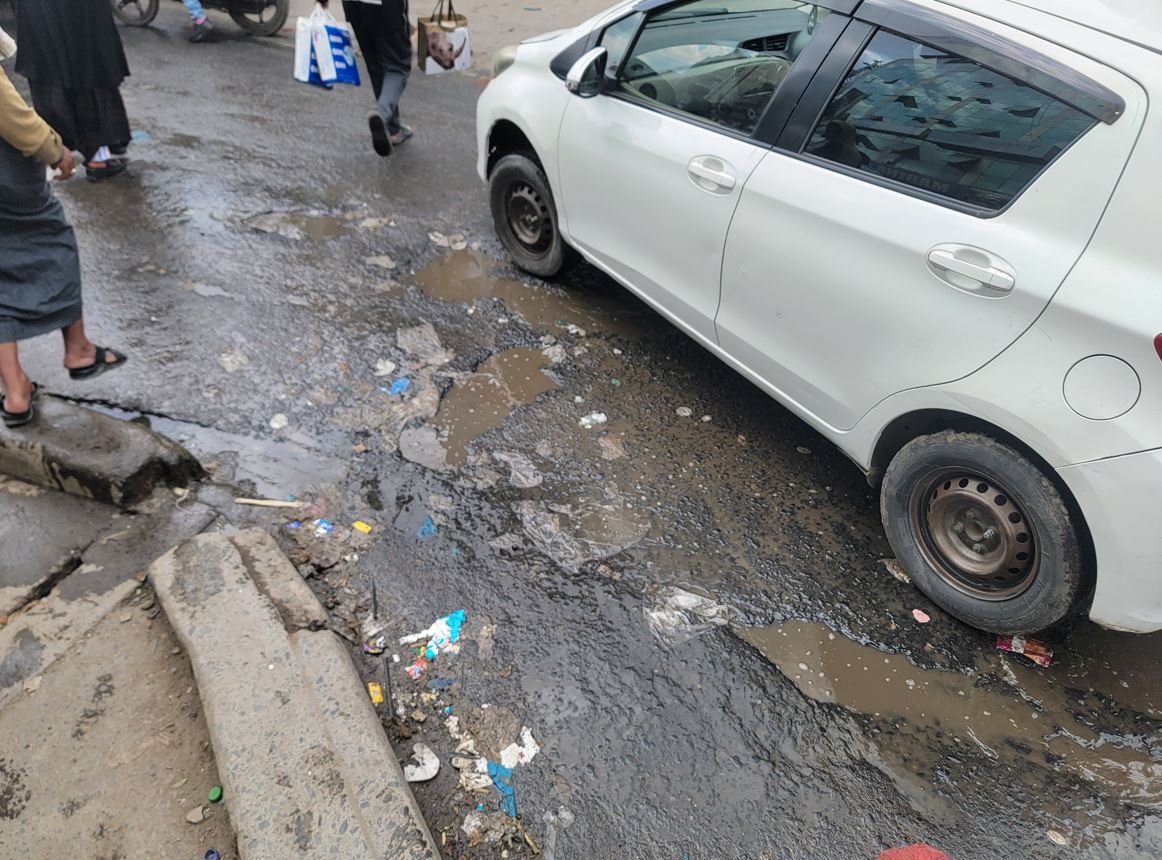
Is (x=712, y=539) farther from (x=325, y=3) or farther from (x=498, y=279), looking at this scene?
(x=325, y=3)

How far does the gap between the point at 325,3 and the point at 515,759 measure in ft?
17.7

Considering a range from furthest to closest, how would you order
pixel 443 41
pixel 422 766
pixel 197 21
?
pixel 197 21, pixel 443 41, pixel 422 766

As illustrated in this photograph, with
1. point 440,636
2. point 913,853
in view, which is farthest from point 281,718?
point 913,853

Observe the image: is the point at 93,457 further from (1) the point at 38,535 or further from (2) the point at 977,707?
(2) the point at 977,707

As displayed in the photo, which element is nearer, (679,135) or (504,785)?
(504,785)

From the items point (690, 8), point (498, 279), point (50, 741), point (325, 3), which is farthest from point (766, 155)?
point (325, 3)

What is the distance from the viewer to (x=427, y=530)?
293 centimetres

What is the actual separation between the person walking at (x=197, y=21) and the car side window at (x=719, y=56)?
681 cm

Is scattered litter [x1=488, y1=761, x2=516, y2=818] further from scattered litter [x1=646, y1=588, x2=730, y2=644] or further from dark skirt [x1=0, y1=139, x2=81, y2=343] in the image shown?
dark skirt [x1=0, y1=139, x2=81, y2=343]

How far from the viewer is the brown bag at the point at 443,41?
5.55 meters

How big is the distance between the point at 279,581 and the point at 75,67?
3.91m

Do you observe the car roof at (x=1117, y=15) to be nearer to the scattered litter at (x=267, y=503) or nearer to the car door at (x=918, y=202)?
the car door at (x=918, y=202)

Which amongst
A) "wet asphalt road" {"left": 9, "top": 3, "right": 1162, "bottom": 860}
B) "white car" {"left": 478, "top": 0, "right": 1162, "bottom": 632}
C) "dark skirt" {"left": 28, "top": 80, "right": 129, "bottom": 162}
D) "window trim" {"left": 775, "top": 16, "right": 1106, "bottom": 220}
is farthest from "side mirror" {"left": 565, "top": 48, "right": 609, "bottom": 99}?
"dark skirt" {"left": 28, "top": 80, "right": 129, "bottom": 162}

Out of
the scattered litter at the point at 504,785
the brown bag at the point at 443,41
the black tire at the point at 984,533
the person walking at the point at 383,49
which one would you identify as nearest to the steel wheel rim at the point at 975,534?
the black tire at the point at 984,533
